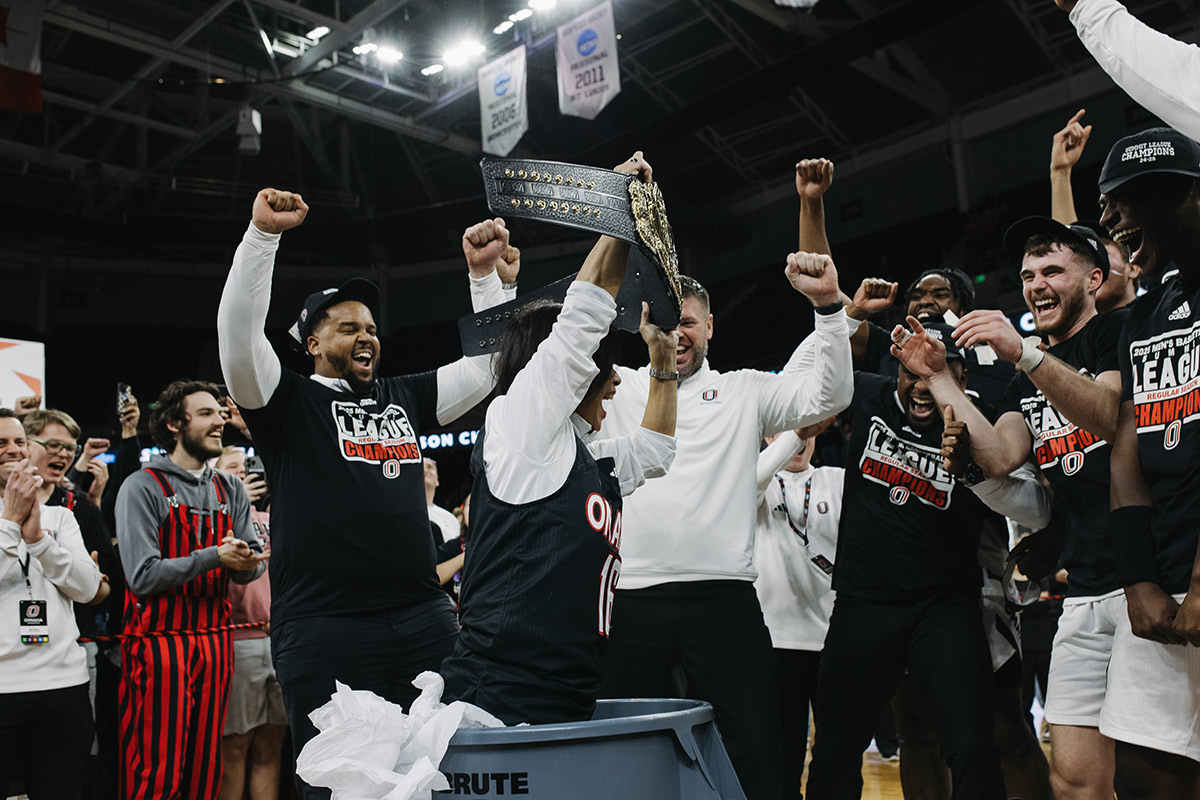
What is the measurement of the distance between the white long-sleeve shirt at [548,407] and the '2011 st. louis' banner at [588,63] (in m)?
7.29

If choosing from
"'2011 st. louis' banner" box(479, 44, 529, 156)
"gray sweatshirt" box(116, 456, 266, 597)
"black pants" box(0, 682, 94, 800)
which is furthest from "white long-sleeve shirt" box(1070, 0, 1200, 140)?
"'2011 st. louis' banner" box(479, 44, 529, 156)

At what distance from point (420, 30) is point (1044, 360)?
1073 cm

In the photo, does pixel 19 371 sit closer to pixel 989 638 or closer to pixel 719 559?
pixel 719 559

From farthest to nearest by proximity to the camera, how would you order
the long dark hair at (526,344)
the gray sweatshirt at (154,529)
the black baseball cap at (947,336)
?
the gray sweatshirt at (154,529), the black baseball cap at (947,336), the long dark hair at (526,344)

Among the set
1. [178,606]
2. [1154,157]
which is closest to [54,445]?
[178,606]

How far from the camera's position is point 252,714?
14.6 ft

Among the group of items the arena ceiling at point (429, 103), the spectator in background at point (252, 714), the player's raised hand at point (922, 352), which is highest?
the arena ceiling at point (429, 103)

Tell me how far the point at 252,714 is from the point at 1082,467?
143 inches

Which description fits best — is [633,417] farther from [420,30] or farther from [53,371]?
[53,371]

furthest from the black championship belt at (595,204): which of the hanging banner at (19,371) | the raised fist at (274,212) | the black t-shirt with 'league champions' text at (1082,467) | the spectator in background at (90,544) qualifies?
the hanging banner at (19,371)

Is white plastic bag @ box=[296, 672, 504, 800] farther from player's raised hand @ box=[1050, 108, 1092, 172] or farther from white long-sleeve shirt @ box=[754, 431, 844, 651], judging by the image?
player's raised hand @ box=[1050, 108, 1092, 172]

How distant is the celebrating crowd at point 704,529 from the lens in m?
1.97

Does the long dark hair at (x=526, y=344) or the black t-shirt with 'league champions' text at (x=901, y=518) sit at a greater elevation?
the long dark hair at (x=526, y=344)

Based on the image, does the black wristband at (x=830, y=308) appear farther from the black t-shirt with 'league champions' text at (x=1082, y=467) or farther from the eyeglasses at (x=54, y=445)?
the eyeglasses at (x=54, y=445)
